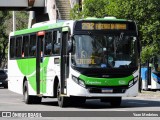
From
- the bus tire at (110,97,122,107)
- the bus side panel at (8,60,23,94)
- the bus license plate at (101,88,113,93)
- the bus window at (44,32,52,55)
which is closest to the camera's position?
the bus license plate at (101,88,113,93)

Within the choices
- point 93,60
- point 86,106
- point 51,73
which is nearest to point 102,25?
point 93,60

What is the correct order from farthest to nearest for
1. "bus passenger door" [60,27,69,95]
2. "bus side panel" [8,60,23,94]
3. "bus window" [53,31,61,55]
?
1. "bus side panel" [8,60,23,94]
2. "bus window" [53,31,61,55]
3. "bus passenger door" [60,27,69,95]

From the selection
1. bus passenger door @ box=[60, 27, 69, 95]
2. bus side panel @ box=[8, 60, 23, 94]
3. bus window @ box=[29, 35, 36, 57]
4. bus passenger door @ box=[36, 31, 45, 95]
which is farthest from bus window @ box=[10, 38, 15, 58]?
bus passenger door @ box=[60, 27, 69, 95]

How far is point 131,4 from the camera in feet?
124

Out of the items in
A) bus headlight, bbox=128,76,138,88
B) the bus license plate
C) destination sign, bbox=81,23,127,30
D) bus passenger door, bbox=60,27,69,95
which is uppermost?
destination sign, bbox=81,23,127,30

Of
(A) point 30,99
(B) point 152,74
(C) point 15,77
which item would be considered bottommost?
(B) point 152,74

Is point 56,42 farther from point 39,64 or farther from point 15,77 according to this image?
point 15,77

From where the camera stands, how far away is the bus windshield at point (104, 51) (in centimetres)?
2309

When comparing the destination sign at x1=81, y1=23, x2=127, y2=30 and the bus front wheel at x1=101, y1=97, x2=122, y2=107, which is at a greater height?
the destination sign at x1=81, y1=23, x2=127, y2=30

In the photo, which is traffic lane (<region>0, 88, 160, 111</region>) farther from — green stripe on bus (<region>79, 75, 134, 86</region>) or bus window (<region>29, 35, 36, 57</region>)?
bus window (<region>29, 35, 36, 57</region>)

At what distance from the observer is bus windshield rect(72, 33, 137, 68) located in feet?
75.8

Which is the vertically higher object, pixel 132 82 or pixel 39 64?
pixel 39 64

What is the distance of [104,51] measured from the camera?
2328cm

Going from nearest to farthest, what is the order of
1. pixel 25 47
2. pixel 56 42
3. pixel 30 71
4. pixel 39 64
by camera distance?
pixel 56 42
pixel 39 64
pixel 30 71
pixel 25 47
